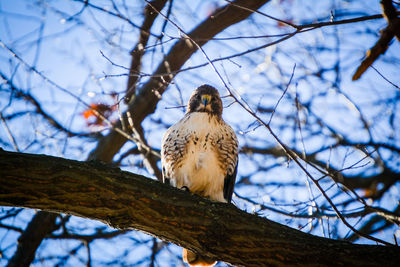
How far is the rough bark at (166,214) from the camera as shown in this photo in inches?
86.0

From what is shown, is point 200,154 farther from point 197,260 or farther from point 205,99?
point 197,260

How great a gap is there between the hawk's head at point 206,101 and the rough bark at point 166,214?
1.61m

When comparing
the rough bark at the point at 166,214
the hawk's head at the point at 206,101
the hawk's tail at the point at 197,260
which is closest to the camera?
the rough bark at the point at 166,214

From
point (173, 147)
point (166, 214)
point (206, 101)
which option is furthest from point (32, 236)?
point (206, 101)

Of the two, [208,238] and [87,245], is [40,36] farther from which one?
[208,238]

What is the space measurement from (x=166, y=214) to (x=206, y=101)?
1.85 meters

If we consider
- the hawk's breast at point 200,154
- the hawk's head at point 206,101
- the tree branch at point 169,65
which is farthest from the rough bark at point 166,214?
the tree branch at point 169,65

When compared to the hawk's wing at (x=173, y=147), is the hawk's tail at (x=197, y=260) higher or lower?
lower

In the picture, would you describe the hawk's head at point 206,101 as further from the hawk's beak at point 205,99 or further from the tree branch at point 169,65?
the tree branch at point 169,65

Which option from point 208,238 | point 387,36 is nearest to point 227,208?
point 208,238

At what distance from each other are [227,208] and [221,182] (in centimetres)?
120

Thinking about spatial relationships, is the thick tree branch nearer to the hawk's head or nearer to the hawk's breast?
the hawk's breast

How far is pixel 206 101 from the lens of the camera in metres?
3.96

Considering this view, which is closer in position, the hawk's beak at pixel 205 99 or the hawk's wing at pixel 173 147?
the hawk's wing at pixel 173 147
